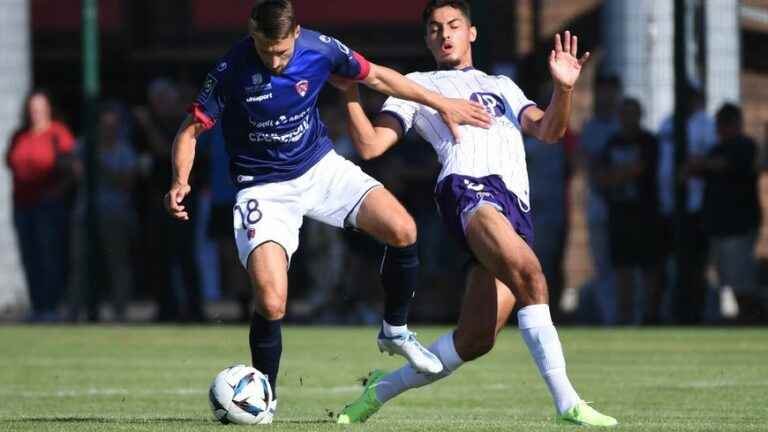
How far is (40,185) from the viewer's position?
17.6m

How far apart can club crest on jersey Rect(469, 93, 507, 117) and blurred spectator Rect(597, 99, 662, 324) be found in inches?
292

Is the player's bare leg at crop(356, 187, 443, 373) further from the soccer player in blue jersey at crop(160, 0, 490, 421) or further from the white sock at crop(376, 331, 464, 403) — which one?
the white sock at crop(376, 331, 464, 403)

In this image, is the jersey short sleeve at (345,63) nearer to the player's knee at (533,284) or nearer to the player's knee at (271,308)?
the player's knee at (271,308)

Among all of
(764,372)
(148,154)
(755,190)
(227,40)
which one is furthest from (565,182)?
(227,40)

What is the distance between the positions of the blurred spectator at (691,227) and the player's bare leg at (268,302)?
8.44 metres

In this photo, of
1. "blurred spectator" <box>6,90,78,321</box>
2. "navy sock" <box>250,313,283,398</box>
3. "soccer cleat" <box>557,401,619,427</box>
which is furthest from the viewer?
"blurred spectator" <box>6,90,78,321</box>

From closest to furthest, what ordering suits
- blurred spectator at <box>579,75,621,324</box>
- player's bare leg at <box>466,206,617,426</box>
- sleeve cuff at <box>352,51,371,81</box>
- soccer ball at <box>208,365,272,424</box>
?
player's bare leg at <box>466,206,617,426</box> → soccer ball at <box>208,365,272,424</box> → sleeve cuff at <box>352,51,371,81</box> → blurred spectator at <box>579,75,621,324</box>

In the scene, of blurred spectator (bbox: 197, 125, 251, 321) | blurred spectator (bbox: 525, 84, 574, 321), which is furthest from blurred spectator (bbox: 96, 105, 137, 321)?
blurred spectator (bbox: 525, 84, 574, 321)

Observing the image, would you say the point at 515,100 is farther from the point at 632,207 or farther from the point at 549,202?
the point at 549,202

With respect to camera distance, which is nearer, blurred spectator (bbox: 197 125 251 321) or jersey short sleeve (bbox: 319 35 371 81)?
jersey short sleeve (bbox: 319 35 371 81)

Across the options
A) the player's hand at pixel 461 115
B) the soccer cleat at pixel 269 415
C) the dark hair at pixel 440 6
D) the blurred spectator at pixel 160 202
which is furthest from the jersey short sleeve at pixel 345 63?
the blurred spectator at pixel 160 202

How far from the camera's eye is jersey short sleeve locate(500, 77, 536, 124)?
8891 millimetres

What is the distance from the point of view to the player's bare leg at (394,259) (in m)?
9.02

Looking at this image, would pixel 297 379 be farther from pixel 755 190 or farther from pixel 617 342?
pixel 755 190
